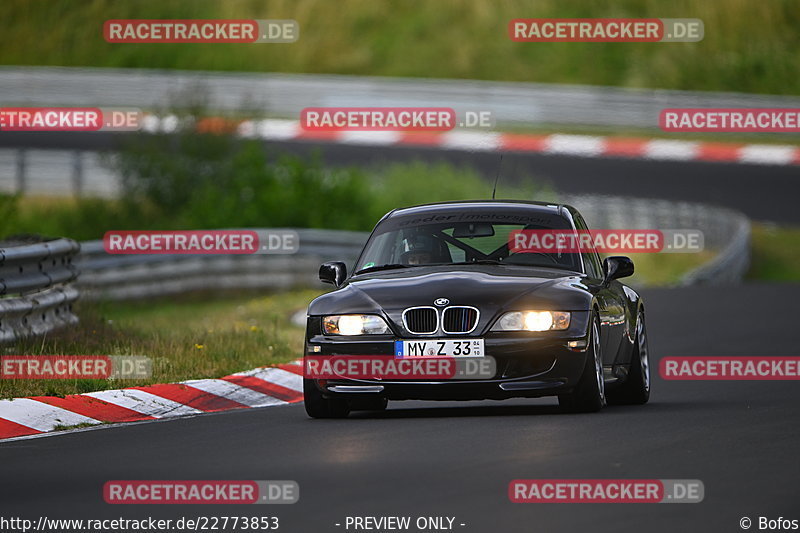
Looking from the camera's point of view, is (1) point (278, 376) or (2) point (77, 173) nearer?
(1) point (278, 376)

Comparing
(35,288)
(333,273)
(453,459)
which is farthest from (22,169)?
(453,459)

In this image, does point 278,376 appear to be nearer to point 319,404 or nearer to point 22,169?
point 319,404

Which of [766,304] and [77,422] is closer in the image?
[77,422]

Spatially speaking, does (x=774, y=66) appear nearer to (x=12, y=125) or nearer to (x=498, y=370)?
(x=12, y=125)

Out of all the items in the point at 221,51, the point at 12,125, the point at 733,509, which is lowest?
the point at 733,509

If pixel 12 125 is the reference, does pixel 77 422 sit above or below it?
below

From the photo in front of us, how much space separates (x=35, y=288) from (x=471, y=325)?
4.88 m

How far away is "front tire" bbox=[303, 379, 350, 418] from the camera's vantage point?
11.7 meters

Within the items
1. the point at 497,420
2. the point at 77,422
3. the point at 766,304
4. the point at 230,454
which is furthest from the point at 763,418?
the point at 766,304

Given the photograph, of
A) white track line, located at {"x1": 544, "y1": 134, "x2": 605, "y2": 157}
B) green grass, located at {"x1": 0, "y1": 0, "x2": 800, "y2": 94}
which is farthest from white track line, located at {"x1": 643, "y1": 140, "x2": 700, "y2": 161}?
green grass, located at {"x1": 0, "y1": 0, "x2": 800, "y2": 94}

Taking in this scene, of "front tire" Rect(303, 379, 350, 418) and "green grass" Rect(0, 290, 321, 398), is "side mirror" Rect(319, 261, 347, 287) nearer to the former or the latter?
"front tire" Rect(303, 379, 350, 418)

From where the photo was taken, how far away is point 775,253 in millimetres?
33312

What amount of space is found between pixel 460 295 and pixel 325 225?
19.9 metres

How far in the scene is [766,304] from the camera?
23641mm
